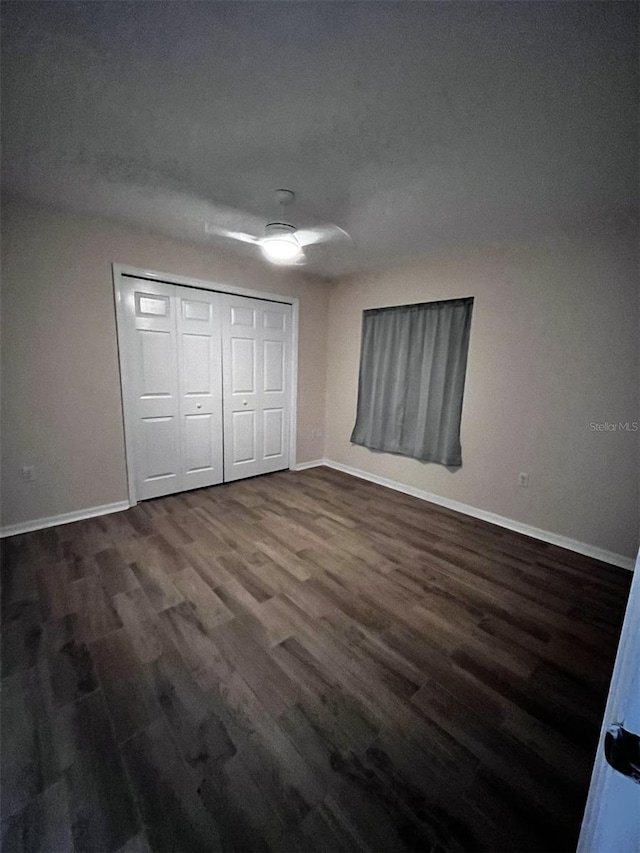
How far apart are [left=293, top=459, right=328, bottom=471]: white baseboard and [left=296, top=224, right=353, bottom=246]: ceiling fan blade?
8.65 ft

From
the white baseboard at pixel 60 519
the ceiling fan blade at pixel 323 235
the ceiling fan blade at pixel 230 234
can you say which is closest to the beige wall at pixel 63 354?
the white baseboard at pixel 60 519

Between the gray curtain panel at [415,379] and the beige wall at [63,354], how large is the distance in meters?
2.12

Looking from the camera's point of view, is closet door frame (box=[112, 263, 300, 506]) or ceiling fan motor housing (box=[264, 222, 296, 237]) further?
closet door frame (box=[112, 263, 300, 506])

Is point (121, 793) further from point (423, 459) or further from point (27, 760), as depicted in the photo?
point (423, 459)

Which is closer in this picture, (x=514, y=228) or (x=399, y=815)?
(x=399, y=815)

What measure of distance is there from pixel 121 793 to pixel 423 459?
3.12 metres

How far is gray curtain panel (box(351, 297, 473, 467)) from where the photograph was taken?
320cm

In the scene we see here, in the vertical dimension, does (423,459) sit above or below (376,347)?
below

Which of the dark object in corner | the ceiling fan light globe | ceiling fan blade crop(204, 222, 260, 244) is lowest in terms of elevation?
the dark object in corner

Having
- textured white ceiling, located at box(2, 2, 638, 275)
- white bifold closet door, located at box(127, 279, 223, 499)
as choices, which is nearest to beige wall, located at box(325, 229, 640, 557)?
textured white ceiling, located at box(2, 2, 638, 275)

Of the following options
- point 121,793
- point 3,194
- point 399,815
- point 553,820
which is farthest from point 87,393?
point 553,820

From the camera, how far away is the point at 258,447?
4043 millimetres

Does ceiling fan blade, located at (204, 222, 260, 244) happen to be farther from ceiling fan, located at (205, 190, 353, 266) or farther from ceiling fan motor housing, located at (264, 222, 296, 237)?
ceiling fan motor housing, located at (264, 222, 296, 237)

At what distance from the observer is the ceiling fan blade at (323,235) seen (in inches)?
105
